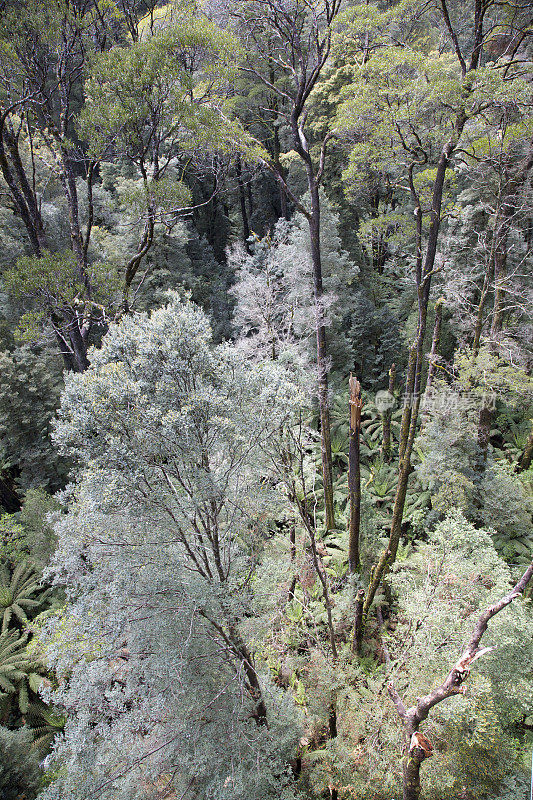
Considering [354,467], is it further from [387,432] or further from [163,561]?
[387,432]

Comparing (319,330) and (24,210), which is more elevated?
(24,210)

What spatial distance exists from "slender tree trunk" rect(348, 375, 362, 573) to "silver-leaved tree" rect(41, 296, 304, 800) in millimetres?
1736

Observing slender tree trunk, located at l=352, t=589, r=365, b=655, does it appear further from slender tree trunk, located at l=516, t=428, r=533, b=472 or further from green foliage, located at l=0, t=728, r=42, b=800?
slender tree trunk, located at l=516, t=428, r=533, b=472

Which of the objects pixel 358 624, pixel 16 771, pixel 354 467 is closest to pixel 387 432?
pixel 354 467

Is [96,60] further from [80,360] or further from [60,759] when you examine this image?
[60,759]

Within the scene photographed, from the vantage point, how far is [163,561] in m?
4.09

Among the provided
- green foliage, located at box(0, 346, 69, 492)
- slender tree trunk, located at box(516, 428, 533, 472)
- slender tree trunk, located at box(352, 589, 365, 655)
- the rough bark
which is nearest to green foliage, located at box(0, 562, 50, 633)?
green foliage, located at box(0, 346, 69, 492)

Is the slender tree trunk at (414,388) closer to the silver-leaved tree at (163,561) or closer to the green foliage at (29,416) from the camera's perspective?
the silver-leaved tree at (163,561)

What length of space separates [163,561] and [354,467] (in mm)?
3312

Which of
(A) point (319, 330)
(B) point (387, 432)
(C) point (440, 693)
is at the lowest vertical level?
(B) point (387, 432)

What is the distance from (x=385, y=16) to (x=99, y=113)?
18.1ft

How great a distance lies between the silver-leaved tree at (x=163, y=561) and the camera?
388cm

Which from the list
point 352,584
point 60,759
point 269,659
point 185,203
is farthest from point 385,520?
point 185,203

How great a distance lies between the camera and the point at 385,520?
388 inches
